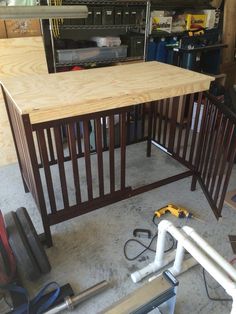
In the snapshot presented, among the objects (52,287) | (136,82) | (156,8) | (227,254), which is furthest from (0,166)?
(156,8)

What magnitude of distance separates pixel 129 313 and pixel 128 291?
358 mm

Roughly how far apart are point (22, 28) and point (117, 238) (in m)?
1.87

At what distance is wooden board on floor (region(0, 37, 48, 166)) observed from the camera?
6.98 feet

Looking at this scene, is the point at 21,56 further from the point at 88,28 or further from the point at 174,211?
the point at 174,211

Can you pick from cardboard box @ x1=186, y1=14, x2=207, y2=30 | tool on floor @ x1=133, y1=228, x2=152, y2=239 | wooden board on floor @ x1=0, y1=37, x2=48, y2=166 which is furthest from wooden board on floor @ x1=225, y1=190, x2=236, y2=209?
cardboard box @ x1=186, y1=14, x2=207, y2=30

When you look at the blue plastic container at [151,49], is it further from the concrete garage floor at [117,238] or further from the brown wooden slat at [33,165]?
the brown wooden slat at [33,165]

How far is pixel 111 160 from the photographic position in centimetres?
165

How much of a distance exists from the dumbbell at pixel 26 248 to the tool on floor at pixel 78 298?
22cm

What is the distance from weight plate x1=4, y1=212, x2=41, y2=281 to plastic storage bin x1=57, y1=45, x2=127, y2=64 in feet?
5.68

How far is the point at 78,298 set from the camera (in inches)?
51.9

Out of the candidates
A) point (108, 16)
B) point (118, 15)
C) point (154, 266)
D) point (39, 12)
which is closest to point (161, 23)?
point (118, 15)

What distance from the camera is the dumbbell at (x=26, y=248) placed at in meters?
1.36

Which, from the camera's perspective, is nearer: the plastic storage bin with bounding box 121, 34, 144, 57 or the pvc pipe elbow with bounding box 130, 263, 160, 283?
the pvc pipe elbow with bounding box 130, 263, 160, 283

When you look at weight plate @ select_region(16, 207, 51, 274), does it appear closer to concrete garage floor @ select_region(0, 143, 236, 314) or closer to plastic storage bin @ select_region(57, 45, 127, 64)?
concrete garage floor @ select_region(0, 143, 236, 314)
